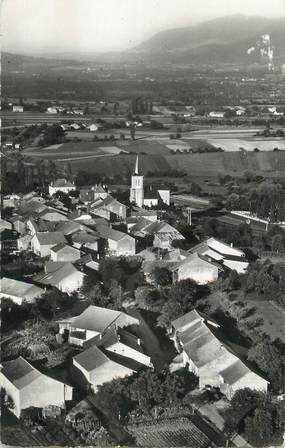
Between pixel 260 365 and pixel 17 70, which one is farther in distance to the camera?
pixel 17 70

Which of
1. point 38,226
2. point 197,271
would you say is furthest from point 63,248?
point 197,271

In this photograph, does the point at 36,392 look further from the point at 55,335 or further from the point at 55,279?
the point at 55,279

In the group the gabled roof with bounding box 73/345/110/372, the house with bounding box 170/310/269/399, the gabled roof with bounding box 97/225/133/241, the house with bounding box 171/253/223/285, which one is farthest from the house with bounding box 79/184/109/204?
the gabled roof with bounding box 73/345/110/372

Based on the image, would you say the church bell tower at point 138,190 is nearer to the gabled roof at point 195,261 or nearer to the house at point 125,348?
the gabled roof at point 195,261

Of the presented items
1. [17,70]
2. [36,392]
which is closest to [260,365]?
[36,392]

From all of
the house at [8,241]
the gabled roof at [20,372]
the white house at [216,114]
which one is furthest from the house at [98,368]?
the white house at [216,114]

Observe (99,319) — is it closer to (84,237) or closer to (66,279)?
(66,279)
